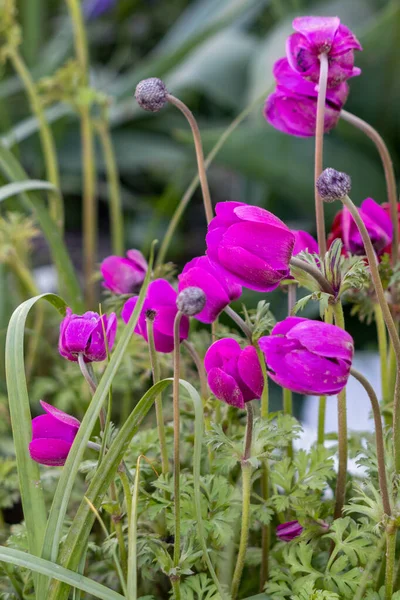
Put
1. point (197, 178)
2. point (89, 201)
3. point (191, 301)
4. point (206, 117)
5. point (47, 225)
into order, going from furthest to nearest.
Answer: point (206, 117)
point (89, 201)
point (47, 225)
point (197, 178)
point (191, 301)

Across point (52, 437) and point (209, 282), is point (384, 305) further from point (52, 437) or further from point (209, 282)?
point (52, 437)

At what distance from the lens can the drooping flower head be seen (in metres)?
0.47

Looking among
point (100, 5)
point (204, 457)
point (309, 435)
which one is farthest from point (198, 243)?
point (204, 457)

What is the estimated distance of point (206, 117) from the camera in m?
1.81

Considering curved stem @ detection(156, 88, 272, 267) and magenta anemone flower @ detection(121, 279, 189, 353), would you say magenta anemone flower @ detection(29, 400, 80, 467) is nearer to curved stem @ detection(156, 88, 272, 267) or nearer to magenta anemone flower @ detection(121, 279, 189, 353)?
magenta anemone flower @ detection(121, 279, 189, 353)

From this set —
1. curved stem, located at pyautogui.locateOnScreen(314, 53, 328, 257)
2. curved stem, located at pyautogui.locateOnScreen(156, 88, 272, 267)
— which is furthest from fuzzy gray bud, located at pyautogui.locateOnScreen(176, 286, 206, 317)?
curved stem, located at pyautogui.locateOnScreen(156, 88, 272, 267)

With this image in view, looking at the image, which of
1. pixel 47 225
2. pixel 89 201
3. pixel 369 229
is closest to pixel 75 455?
pixel 369 229

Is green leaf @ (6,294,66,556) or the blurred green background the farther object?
the blurred green background

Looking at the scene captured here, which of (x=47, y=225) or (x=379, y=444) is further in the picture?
(x=47, y=225)

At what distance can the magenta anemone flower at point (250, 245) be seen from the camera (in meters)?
0.35

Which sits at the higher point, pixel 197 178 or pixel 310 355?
pixel 197 178

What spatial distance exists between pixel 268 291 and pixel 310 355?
41mm

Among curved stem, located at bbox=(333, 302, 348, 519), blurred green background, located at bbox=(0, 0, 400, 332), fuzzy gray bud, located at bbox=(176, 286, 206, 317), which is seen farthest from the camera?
blurred green background, located at bbox=(0, 0, 400, 332)

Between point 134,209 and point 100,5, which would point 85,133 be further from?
point 100,5
